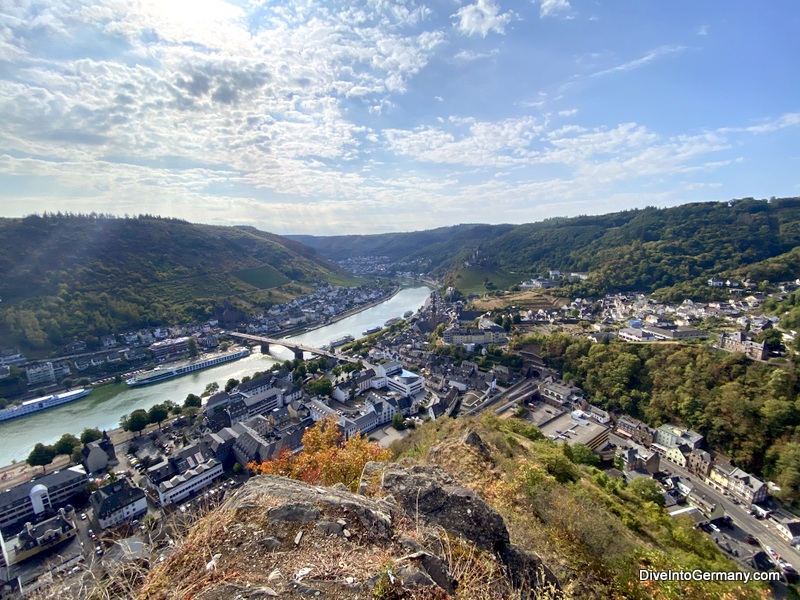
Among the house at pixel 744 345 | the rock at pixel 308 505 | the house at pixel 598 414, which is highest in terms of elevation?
the rock at pixel 308 505

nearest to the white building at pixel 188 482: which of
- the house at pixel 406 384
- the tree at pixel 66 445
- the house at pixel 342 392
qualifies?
the tree at pixel 66 445

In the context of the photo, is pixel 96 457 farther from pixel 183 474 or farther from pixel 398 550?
pixel 398 550

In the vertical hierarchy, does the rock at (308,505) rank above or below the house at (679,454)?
above

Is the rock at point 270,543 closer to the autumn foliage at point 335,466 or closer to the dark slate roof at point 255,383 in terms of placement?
the autumn foliage at point 335,466

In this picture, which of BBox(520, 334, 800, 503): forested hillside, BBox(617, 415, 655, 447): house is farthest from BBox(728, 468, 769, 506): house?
BBox(617, 415, 655, 447): house

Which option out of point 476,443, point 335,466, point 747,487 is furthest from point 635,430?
point 335,466

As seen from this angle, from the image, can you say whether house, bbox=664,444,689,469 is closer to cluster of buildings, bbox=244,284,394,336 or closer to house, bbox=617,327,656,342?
house, bbox=617,327,656,342
